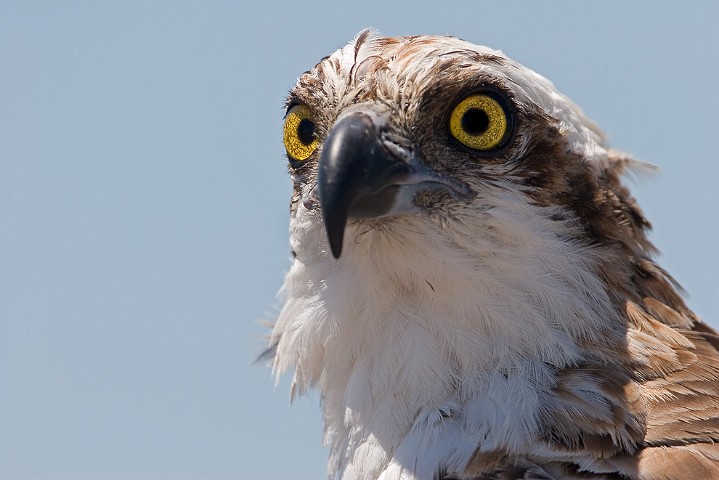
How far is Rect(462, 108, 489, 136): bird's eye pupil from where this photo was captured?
21.2 ft

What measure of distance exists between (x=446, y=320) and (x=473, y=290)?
0.79 ft

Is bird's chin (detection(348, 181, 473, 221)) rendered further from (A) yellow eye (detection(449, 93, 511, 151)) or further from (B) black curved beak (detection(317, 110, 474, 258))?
(A) yellow eye (detection(449, 93, 511, 151))

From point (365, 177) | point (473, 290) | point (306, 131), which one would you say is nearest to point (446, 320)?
point (473, 290)

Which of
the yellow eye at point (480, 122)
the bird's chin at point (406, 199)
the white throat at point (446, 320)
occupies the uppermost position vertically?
the yellow eye at point (480, 122)

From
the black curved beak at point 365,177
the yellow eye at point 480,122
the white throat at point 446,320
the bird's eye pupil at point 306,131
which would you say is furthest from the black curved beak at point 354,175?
the bird's eye pupil at point 306,131

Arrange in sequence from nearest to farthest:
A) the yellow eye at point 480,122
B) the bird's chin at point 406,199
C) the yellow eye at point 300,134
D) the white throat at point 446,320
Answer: the bird's chin at point 406,199 → the white throat at point 446,320 → the yellow eye at point 480,122 → the yellow eye at point 300,134

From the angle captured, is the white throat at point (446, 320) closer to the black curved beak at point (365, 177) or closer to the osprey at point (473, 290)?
the osprey at point (473, 290)

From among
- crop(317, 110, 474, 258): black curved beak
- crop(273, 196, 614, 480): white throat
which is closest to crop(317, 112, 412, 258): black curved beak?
crop(317, 110, 474, 258): black curved beak

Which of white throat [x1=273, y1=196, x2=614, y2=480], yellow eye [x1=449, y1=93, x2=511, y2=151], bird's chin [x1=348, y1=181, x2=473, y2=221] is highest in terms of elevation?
yellow eye [x1=449, y1=93, x2=511, y2=151]

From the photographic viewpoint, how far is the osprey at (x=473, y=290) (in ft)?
19.4

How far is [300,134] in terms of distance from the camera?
6.93m

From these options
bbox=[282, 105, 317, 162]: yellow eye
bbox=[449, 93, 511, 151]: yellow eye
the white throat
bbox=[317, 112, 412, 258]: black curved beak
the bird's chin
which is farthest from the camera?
bbox=[282, 105, 317, 162]: yellow eye

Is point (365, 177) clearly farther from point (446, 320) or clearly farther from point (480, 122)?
point (446, 320)

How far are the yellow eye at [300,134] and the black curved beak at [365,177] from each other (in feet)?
2.06
